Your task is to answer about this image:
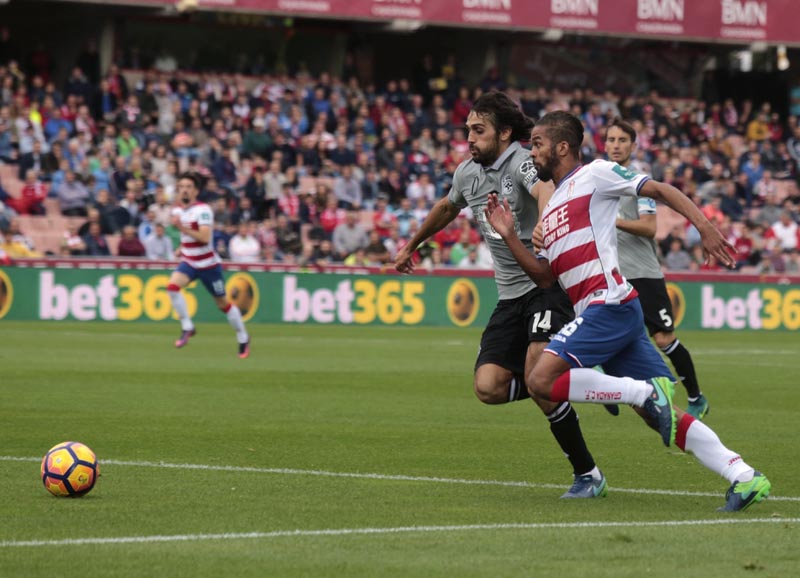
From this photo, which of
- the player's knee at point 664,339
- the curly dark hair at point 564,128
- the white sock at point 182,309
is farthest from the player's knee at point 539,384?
the white sock at point 182,309

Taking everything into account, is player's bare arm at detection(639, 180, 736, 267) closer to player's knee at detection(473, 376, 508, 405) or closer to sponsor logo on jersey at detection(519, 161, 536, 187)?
sponsor logo on jersey at detection(519, 161, 536, 187)

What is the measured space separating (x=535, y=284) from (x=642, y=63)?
37.3 m

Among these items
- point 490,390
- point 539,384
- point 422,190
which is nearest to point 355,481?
point 490,390

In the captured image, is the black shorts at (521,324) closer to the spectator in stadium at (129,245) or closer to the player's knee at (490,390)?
the player's knee at (490,390)

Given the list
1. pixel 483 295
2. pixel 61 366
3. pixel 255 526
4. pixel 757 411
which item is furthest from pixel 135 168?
pixel 255 526

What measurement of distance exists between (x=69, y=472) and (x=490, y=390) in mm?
2351

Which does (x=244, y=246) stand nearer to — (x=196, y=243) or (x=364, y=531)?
(x=196, y=243)

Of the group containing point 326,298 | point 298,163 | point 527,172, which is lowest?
point 326,298

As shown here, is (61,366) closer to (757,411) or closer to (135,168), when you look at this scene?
(757,411)

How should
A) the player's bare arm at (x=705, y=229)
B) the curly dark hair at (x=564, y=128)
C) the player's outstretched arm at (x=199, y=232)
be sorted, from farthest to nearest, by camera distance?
the player's outstretched arm at (x=199, y=232)
the curly dark hair at (x=564, y=128)
the player's bare arm at (x=705, y=229)

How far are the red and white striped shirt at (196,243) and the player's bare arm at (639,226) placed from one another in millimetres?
9538

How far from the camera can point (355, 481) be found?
8.83m

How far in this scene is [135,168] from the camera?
96.8 feet

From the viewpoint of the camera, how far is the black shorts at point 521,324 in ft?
28.1
